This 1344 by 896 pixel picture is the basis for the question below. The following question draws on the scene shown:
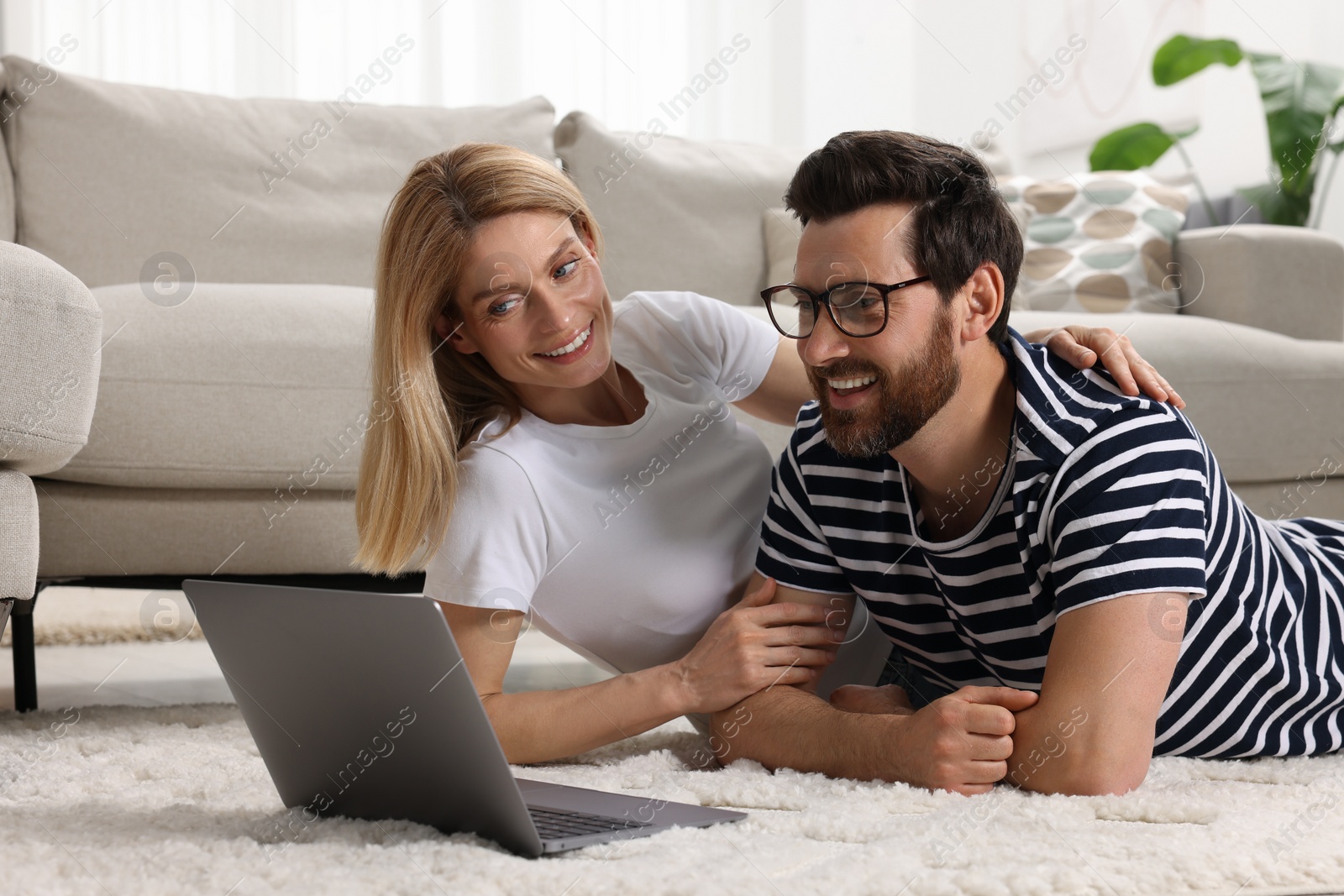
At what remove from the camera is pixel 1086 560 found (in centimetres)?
92

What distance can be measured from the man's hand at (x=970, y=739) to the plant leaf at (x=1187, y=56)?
2410 mm

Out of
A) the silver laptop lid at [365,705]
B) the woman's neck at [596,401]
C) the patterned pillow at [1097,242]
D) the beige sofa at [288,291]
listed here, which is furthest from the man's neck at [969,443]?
the patterned pillow at [1097,242]

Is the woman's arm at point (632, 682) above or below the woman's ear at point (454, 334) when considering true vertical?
below

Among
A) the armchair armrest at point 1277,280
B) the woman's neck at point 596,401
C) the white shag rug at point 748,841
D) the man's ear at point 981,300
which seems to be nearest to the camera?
the white shag rug at point 748,841

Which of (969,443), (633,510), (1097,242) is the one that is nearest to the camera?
(969,443)

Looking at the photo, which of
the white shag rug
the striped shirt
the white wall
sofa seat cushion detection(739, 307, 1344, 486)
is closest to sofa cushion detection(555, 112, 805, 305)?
sofa seat cushion detection(739, 307, 1344, 486)

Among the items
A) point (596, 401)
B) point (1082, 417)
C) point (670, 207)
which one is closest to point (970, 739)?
point (1082, 417)

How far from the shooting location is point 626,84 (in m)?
3.52

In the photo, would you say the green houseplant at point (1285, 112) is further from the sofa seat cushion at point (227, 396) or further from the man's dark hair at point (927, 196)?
the sofa seat cushion at point (227, 396)

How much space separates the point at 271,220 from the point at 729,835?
1.63 meters

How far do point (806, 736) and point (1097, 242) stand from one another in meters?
1.67

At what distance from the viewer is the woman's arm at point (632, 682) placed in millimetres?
1118

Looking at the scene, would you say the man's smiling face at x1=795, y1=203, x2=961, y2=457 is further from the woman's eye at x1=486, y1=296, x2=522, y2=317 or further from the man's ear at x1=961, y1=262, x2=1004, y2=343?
the woman's eye at x1=486, y1=296, x2=522, y2=317

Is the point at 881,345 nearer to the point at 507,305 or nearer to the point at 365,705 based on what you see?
the point at 507,305
